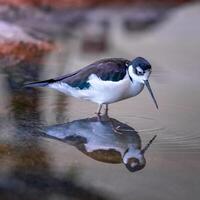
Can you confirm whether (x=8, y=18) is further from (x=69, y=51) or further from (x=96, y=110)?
(x=96, y=110)

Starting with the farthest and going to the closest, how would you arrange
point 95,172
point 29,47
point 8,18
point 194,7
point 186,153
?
point 194,7 → point 8,18 → point 29,47 → point 186,153 → point 95,172

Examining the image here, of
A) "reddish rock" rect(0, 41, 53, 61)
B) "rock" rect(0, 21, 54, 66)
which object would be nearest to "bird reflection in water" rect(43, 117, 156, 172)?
"rock" rect(0, 21, 54, 66)

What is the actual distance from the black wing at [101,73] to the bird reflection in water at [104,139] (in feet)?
1.05

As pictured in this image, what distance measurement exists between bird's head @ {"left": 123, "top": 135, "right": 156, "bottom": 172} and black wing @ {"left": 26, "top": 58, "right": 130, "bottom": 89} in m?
0.67

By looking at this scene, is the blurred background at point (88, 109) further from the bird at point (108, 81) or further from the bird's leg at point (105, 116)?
the bird at point (108, 81)

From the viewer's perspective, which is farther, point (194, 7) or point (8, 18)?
point (194, 7)

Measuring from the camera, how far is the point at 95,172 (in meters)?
4.46

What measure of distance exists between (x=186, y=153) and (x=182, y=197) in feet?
2.62

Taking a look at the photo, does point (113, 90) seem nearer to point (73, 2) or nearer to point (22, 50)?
point (22, 50)

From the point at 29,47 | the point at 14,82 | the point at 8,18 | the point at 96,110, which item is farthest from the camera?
the point at 8,18


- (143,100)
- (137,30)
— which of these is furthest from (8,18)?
(143,100)

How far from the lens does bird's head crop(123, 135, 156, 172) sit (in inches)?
182

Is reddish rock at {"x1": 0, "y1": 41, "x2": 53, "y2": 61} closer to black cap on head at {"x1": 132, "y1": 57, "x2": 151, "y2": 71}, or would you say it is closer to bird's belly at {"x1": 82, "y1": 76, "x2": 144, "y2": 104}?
bird's belly at {"x1": 82, "y1": 76, "x2": 144, "y2": 104}

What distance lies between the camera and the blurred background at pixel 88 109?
4250mm
